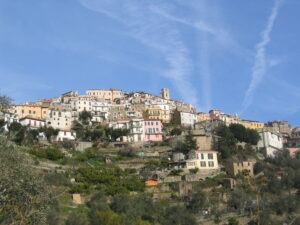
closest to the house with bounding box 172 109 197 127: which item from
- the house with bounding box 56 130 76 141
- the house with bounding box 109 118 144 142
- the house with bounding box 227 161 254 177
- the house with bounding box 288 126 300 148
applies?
the house with bounding box 109 118 144 142

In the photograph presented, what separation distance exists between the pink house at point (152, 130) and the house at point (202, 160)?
19.6 meters

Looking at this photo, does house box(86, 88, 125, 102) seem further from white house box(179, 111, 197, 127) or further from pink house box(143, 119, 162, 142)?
pink house box(143, 119, 162, 142)

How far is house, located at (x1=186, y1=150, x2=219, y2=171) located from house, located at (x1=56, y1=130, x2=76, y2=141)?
82.1 feet

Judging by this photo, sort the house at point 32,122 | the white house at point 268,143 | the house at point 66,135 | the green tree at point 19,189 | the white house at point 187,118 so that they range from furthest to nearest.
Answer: the white house at point 187,118, the house at point 32,122, the house at point 66,135, the white house at point 268,143, the green tree at point 19,189

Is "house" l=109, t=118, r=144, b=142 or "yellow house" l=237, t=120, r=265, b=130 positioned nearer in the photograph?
"house" l=109, t=118, r=144, b=142

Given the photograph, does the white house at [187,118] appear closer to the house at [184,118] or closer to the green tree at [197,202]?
the house at [184,118]

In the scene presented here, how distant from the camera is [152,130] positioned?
10044 centimetres

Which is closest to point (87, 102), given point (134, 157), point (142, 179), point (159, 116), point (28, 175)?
point (159, 116)

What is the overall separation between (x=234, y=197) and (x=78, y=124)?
45.9m

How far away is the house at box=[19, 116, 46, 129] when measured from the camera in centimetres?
9688

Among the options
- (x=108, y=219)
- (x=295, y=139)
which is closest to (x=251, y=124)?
(x=295, y=139)

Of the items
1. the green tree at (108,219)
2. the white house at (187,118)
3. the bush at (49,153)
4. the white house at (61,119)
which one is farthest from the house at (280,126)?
the green tree at (108,219)

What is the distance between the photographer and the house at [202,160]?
257 ft

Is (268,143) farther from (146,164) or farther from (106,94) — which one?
A: (106,94)
